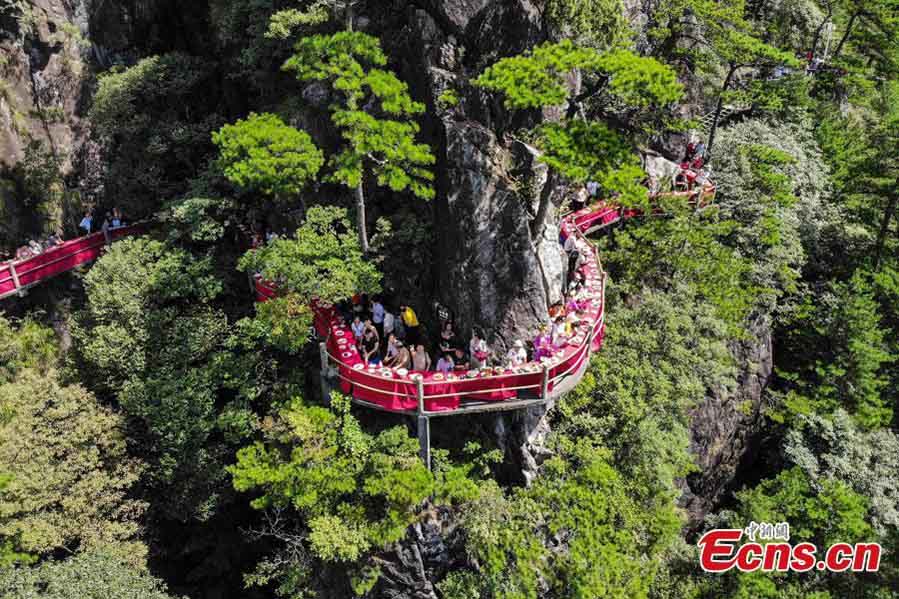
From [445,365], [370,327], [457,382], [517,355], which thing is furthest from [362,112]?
[517,355]

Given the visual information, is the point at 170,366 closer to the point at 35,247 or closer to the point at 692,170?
the point at 35,247

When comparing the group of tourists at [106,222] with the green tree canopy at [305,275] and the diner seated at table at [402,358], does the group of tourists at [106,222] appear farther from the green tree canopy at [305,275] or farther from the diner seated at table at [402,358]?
the diner seated at table at [402,358]

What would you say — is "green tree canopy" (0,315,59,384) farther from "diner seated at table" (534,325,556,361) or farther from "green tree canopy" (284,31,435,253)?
"diner seated at table" (534,325,556,361)


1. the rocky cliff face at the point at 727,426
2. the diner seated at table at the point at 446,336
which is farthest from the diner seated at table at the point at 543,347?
the rocky cliff face at the point at 727,426

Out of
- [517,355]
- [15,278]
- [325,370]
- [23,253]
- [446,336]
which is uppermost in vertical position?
[23,253]

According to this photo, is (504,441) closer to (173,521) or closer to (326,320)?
(326,320)

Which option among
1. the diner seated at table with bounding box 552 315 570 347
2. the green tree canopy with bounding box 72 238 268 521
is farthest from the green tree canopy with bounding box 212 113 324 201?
the diner seated at table with bounding box 552 315 570 347
